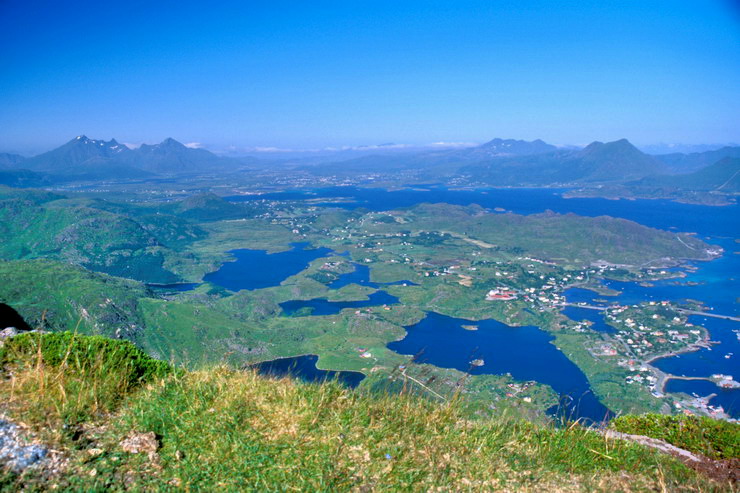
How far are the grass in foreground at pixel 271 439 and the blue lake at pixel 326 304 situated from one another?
6116 centimetres

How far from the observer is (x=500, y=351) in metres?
55.3

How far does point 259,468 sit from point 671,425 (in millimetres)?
7743

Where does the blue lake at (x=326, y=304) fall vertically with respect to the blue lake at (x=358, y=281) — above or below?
below

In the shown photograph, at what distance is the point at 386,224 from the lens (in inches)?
5876

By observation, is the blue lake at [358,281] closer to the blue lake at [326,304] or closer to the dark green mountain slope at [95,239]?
the blue lake at [326,304]

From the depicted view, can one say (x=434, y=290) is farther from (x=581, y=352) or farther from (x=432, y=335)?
(x=581, y=352)

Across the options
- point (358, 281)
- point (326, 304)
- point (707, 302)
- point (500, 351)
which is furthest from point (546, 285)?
point (326, 304)

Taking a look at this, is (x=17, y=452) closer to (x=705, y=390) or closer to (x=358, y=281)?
(x=705, y=390)

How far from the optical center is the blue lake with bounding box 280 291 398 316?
67500mm

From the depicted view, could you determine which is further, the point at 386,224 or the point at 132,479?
the point at 386,224

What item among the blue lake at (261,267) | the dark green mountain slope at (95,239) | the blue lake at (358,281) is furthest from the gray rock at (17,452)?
the dark green mountain slope at (95,239)

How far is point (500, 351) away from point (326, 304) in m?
30.7

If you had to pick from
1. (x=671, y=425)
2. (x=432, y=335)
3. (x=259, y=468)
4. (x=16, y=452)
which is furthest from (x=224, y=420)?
(x=432, y=335)

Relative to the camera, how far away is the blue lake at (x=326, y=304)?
221ft
